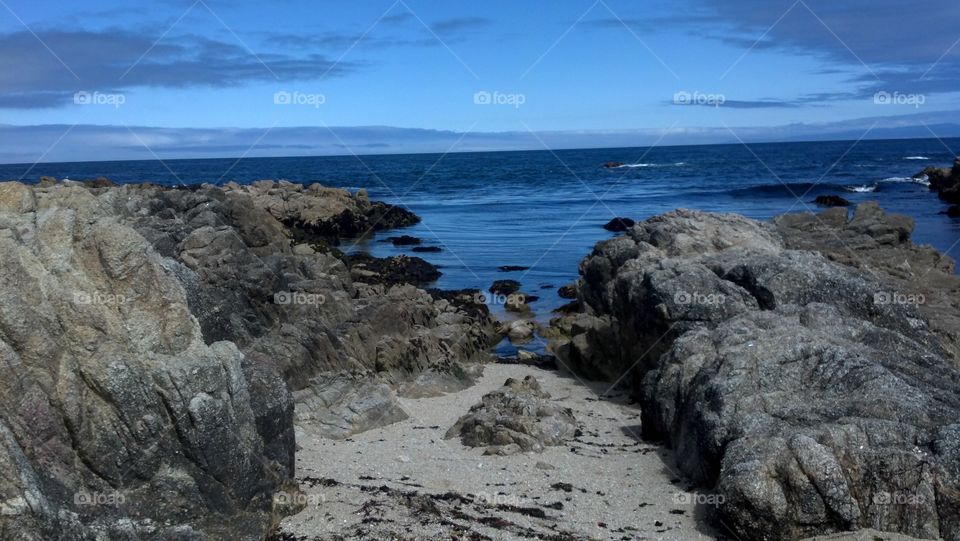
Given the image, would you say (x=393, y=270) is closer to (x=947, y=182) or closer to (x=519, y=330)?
(x=519, y=330)

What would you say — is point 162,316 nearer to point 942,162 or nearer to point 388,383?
point 388,383

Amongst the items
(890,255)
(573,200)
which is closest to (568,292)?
(890,255)

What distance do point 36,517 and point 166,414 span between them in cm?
245

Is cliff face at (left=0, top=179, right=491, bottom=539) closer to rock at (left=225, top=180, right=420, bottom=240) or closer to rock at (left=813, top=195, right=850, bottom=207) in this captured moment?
rock at (left=225, top=180, right=420, bottom=240)

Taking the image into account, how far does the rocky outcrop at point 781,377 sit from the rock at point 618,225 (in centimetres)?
2906

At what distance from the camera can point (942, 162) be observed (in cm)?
12125

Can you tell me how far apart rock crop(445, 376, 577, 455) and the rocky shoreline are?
6cm

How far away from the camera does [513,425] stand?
57.7 feet

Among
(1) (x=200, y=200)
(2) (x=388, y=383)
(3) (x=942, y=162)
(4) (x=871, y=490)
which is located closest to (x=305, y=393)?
(2) (x=388, y=383)

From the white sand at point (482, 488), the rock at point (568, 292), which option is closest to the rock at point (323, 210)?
the rock at point (568, 292)

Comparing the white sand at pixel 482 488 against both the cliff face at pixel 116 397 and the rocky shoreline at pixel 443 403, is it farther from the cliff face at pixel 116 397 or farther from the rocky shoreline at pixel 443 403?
the cliff face at pixel 116 397

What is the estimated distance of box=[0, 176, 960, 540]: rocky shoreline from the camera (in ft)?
36.6

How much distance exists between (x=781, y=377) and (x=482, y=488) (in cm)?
537

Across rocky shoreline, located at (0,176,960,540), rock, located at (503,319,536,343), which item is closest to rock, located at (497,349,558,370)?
rocky shoreline, located at (0,176,960,540)
